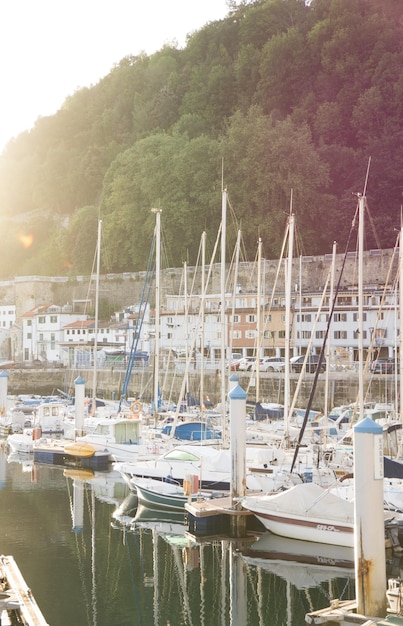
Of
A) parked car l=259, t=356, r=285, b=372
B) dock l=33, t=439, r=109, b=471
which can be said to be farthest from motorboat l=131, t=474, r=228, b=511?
parked car l=259, t=356, r=285, b=372

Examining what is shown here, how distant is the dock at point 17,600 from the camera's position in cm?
1123

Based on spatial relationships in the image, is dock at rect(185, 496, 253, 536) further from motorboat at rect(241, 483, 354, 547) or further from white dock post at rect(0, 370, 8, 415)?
white dock post at rect(0, 370, 8, 415)

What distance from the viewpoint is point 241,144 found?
62.0 meters

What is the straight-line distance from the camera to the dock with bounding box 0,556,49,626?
11227 mm

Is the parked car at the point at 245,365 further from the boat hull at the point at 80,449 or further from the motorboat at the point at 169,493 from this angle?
the motorboat at the point at 169,493

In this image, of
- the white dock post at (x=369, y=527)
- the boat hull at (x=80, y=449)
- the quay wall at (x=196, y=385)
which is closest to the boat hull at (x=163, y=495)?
the boat hull at (x=80, y=449)

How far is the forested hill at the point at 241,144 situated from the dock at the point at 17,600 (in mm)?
34702

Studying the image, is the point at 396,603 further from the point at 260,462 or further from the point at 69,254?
the point at 69,254

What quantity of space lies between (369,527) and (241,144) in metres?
52.1

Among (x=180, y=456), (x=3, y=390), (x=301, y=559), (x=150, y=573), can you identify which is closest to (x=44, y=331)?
(x=3, y=390)

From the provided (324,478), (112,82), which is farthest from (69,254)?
(324,478)

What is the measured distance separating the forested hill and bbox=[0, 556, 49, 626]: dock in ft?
114

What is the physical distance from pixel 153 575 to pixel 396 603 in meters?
5.51

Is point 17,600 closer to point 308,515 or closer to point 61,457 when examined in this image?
point 308,515
